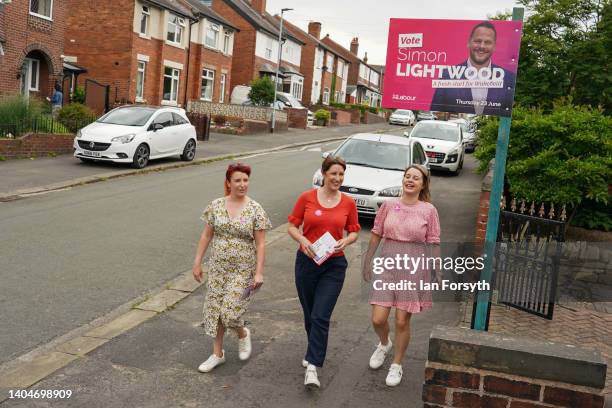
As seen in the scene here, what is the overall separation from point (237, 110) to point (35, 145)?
20206mm

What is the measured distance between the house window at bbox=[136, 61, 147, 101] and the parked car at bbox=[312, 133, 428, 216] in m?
23.9

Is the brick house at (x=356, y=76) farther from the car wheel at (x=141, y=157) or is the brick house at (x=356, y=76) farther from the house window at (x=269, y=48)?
the car wheel at (x=141, y=157)

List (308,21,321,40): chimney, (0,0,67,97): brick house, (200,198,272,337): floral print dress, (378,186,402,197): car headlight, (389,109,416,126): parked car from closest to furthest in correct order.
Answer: (200,198,272,337): floral print dress, (378,186,402,197): car headlight, (0,0,67,97): brick house, (389,109,416,126): parked car, (308,21,321,40): chimney

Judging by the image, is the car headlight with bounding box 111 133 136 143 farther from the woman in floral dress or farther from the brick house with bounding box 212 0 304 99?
the brick house with bounding box 212 0 304 99

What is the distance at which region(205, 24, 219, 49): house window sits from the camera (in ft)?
141

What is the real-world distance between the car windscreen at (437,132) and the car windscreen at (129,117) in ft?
28.3

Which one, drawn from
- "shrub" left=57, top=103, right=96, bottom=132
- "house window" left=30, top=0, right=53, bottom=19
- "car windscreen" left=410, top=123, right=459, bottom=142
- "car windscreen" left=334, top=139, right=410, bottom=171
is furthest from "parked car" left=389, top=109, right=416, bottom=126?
"car windscreen" left=334, top=139, right=410, bottom=171

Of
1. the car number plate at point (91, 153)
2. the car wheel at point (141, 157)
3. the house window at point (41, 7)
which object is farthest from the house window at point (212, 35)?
the car number plate at point (91, 153)

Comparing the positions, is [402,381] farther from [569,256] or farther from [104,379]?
[569,256]

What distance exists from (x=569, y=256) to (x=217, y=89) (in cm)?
3807

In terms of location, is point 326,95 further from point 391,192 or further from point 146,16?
point 391,192

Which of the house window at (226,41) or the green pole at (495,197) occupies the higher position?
the house window at (226,41)

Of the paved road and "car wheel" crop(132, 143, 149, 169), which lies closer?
the paved road

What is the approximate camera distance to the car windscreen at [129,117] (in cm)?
1895
